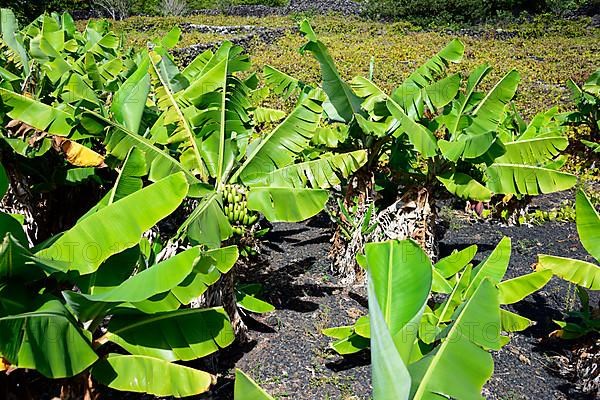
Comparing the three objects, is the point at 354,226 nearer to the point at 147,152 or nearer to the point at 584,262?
the point at 584,262

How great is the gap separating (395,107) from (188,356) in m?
2.79

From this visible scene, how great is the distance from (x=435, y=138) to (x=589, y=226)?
1607mm

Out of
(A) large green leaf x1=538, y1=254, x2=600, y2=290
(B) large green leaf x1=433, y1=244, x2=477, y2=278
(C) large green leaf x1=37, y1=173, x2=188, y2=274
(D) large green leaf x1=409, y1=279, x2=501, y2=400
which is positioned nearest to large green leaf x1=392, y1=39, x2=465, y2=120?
(B) large green leaf x1=433, y1=244, x2=477, y2=278

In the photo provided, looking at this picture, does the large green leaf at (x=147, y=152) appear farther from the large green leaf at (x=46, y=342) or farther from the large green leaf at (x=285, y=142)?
the large green leaf at (x=46, y=342)

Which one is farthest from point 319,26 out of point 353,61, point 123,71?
point 123,71

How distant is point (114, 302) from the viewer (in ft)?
8.48

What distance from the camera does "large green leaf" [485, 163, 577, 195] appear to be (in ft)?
16.0

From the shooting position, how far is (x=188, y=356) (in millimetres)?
2873

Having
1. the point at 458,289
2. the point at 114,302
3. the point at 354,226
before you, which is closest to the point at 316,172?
the point at 354,226

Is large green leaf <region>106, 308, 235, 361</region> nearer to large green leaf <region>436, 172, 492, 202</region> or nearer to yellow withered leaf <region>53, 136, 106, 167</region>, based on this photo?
yellow withered leaf <region>53, 136, 106, 167</region>

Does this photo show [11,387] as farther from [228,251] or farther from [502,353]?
[502,353]

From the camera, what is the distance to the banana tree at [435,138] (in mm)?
4734

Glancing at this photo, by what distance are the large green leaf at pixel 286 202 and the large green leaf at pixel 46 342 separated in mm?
1554

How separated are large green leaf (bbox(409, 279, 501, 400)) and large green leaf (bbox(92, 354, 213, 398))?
1.15 m
